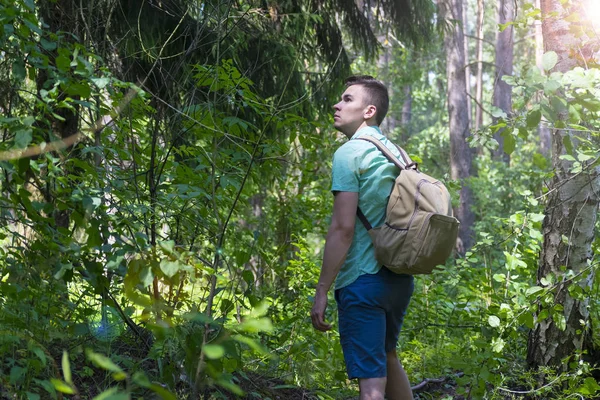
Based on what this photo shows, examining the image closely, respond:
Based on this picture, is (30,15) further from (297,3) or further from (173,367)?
(297,3)

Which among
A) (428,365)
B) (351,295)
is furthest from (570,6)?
(428,365)

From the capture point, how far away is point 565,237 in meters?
4.64

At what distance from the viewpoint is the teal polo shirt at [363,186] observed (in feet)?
11.1

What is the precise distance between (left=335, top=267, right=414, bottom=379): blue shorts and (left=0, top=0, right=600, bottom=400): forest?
477 mm

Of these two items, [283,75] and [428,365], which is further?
[283,75]

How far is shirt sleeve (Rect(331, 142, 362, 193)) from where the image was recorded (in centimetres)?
336

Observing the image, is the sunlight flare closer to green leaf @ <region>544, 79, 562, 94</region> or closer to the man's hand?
green leaf @ <region>544, 79, 562, 94</region>

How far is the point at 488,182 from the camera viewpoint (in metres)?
18.7

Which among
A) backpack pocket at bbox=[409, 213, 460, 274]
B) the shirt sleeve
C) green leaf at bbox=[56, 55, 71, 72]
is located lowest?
backpack pocket at bbox=[409, 213, 460, 274]

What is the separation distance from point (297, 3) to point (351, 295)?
434 centimetres

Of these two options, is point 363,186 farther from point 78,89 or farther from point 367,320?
point 78,89

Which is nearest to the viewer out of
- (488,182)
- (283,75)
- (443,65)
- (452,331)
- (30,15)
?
(30,15)

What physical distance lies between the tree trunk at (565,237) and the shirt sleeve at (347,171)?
6.08 ft

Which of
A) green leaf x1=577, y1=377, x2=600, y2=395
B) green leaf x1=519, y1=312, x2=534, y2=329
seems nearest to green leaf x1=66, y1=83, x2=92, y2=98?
green leaf x1=519, y1=312, x2=534, y2=329
